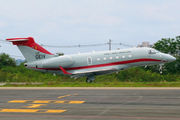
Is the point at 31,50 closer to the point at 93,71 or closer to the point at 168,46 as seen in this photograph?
the point at 93,71

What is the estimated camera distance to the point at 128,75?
41.3 meters

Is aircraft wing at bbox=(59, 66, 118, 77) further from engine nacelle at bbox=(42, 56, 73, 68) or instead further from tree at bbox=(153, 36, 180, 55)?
tree at bbox=(153, 36, 180, 55)

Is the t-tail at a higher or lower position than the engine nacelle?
higher

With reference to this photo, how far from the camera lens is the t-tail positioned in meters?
34.4

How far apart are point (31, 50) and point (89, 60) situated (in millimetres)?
7553

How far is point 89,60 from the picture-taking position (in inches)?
1326

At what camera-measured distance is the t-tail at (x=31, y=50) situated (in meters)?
34.4

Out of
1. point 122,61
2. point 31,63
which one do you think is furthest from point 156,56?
point 31,63

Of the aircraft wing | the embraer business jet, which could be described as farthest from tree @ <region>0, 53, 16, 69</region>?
the aircraft wing

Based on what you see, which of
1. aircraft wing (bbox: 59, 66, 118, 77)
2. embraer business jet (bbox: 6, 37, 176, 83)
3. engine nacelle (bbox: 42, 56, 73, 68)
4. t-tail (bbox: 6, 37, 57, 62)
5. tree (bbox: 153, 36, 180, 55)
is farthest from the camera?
tree (bbox: 153, 36, 180, 55)

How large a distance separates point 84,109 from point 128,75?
93.7 ft

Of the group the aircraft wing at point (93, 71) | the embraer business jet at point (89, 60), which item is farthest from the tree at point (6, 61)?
the aircraft wing at point (93, 71)

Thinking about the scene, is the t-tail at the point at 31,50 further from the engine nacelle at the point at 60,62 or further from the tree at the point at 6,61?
the tree at the point at 6,61

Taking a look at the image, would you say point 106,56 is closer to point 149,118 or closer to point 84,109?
point 84,109
